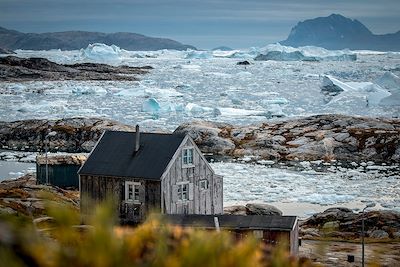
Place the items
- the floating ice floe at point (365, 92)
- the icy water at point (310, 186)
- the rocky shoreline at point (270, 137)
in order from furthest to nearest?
1. the floating ice floe at point (365, 92)
2. the rocky shoreline at point (270, 137)
3. the icy water at point (310, 186)

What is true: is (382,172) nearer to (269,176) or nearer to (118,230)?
(269,176)

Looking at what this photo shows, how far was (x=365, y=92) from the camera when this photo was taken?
110 meters

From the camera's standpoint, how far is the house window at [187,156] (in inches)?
1224

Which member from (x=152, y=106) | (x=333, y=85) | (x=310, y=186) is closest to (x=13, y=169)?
(x=310, y=186)

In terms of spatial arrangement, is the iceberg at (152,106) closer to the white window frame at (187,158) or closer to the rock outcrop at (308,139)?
the rock outcrop at (308,139)

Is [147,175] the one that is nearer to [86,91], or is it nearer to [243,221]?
[243,221]

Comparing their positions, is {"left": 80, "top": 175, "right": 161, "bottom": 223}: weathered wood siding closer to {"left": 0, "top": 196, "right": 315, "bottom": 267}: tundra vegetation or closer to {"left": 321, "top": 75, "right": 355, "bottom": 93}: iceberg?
{"left": 0, "top": 196, "right": 315, "bottom": 267}: tundra vegetation

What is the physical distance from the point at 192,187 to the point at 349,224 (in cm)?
1053

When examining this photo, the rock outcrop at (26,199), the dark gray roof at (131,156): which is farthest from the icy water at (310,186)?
the dark gray roof at (131,156)

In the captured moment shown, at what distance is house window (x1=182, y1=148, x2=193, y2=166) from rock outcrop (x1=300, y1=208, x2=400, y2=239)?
303 inches

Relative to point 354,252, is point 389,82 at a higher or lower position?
higher

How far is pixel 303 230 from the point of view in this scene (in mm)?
36562

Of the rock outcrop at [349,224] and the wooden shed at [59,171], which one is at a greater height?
the wooden shed at [59,171]

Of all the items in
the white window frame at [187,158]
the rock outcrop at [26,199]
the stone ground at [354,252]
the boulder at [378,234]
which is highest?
the white window frame at [187,158]
